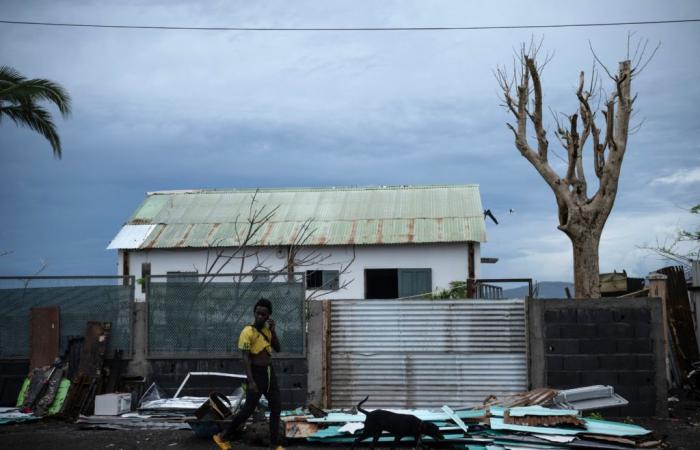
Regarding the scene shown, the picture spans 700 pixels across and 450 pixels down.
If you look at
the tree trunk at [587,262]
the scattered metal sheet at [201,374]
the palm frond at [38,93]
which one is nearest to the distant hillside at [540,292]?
the tree trunk at [587,262]

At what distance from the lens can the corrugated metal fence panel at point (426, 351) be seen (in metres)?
11.5

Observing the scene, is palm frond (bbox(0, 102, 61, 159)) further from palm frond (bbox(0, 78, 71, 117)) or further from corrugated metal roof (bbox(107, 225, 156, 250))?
corrugated metal roof (bbox(107, 225, 156, 250))

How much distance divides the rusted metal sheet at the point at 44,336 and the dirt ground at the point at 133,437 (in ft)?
4.57

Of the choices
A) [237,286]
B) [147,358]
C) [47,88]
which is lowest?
[147,358]

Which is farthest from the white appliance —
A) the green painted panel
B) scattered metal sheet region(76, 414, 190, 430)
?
the green painted panel

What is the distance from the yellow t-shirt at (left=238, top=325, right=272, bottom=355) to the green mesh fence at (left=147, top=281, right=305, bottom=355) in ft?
9.43

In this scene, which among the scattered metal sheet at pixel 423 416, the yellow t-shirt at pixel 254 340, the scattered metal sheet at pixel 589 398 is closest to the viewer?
the yellow t-shirt at pixel 254 340

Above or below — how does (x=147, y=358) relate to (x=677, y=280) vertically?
below

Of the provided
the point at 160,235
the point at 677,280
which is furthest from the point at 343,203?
the point at 677,280

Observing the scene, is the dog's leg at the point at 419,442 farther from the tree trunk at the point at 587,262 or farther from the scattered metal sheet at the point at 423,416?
the tree trunk at the point at 587,262

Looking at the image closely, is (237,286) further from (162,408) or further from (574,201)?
(574,201)

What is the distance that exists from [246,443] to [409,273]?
14.1 m

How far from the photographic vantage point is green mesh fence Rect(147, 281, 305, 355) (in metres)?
11.9

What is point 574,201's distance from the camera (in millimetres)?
15109
